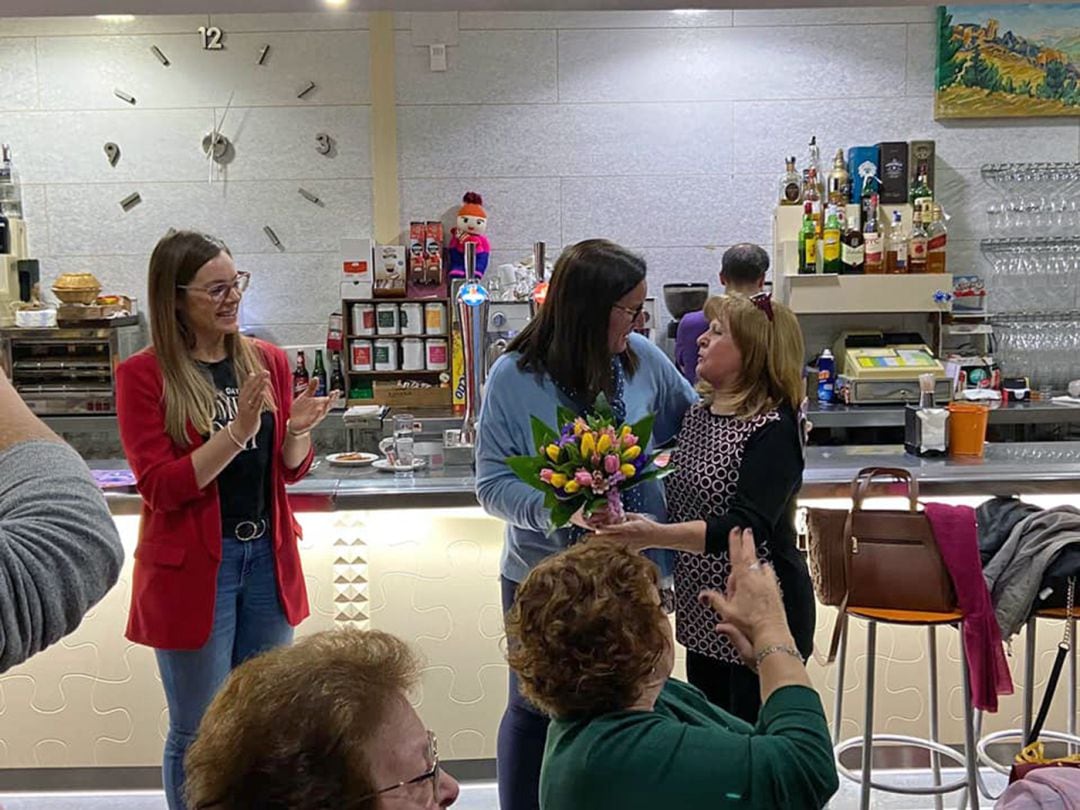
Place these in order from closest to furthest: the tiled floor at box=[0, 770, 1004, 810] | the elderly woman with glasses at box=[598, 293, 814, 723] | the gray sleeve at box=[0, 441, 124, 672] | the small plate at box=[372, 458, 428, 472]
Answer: the gray sleeve at box=[0, 441, 124, 672]
the elderly woman with glasses at box=[598, 293, 814, 723]
the tiled floor at box=[0, 770, 1004, 810]
the small plate at box=[372, 458, 428, 472]

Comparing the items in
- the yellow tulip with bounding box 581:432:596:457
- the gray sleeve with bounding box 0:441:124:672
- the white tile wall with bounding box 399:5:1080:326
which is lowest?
the yellow tulip with bounding box 581:432:596:457

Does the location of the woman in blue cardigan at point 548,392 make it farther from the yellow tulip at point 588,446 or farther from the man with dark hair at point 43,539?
the man with dark hair at point 43,539

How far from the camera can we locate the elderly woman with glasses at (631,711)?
158 centimetres

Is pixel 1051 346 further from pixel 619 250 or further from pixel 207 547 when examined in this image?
pixel 207 547

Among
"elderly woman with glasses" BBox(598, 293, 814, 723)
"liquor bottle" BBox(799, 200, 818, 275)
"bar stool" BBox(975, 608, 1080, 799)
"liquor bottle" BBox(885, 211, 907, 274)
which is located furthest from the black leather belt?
"liquor bottle" BBox(885, 211, 907, 274)

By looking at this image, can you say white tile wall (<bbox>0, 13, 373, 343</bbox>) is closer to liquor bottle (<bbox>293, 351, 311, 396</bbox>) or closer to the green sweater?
liquor bottle (<bbox>293, 351, 311, 396</bbox>)

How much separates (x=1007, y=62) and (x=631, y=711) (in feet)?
18.9

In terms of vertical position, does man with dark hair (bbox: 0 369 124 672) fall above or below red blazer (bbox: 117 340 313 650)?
above

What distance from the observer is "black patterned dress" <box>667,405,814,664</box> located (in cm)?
246

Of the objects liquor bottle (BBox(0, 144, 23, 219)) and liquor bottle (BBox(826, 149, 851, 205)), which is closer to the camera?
liquor bottle (BBox(826, 149, 851, 205))

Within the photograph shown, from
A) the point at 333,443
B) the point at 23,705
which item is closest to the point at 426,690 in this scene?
the point at 23,705

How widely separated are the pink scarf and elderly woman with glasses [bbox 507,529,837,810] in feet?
3.98

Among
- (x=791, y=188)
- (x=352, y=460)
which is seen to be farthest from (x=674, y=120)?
(x=352, y=460)

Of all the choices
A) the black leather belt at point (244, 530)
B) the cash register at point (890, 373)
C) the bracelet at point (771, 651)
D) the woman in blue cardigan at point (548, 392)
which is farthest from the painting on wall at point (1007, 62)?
the bracelet at point (771, 651)
